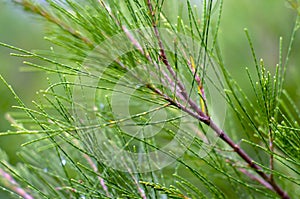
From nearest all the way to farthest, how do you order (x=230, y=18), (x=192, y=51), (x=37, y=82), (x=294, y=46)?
(x=192, y=51), (x=294, y=46), (x=230, y=18), (x=37, y=82)

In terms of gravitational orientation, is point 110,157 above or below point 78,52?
below

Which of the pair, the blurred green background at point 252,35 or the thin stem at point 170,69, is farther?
the blurred green background at point 252,35

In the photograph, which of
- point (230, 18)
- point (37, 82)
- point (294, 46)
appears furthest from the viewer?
point (37, 82)

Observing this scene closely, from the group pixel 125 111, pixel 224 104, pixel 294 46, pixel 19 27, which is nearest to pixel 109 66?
pixel 125 111

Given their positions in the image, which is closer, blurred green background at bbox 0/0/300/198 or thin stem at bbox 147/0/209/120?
thin stem at bbox 147/0/209/120

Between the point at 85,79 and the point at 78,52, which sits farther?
the point at 78,52

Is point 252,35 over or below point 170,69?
below

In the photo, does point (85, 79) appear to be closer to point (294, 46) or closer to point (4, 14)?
point (294, 46)

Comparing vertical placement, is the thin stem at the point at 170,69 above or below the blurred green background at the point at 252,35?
above

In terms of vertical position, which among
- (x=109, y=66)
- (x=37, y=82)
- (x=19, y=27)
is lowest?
(x=37, y=82)

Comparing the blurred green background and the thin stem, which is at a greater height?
the thin stem

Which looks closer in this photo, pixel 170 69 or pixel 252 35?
pixel 170 69
